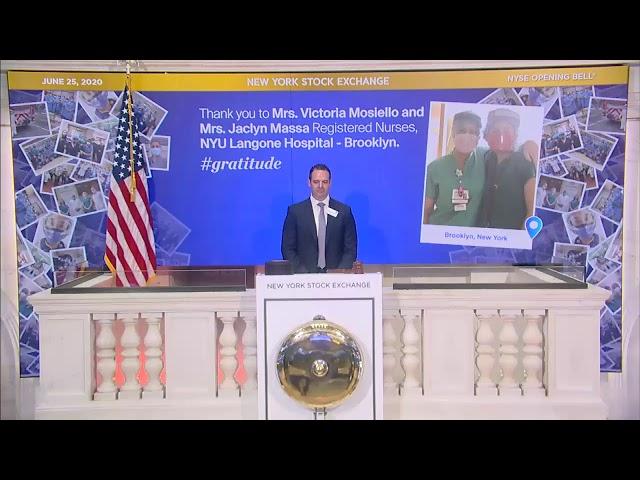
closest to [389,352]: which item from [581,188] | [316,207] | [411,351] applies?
[411,351]

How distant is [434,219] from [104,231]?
232 centimetres

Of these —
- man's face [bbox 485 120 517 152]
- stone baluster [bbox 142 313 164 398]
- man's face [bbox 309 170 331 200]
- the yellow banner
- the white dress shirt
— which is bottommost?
stone baluster [bbox 142 313 164 398]

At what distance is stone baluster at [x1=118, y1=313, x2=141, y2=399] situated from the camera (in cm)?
279

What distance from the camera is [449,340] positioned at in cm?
274

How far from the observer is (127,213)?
3.96m

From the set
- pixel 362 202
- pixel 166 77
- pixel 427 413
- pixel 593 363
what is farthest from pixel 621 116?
pixel 166 77

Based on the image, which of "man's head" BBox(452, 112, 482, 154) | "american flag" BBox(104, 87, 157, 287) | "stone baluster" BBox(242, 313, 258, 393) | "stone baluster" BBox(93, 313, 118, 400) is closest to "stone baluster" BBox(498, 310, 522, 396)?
"stone baluster" BBox(242, 313, 258, 393)

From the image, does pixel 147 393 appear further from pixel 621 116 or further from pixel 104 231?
pixel 621 116

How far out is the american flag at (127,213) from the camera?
12.8 ft

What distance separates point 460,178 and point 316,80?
1.21 meters

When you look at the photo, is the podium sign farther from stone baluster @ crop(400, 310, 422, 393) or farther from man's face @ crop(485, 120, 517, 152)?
man's face @ crop(485, 120, 517, 152)

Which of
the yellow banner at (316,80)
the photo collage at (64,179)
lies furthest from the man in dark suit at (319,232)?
the photo collage at (64,179)

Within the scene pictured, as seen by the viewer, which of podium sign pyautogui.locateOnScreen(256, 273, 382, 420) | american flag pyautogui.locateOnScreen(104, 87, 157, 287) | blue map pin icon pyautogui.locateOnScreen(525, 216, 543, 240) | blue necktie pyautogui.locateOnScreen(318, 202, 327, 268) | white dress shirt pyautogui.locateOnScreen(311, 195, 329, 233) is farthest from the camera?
blue map pin icon pyautogui.locateOnScreen(525, 216, 543, 240)

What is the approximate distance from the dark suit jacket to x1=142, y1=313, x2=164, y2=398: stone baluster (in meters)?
1.44
